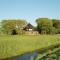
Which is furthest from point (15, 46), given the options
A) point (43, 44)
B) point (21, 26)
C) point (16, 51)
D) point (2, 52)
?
point (21, 26)

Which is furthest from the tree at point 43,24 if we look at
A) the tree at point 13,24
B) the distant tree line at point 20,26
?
the tree at point 13,24

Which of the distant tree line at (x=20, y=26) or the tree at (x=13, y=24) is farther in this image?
the tree at (x=13, y=24)

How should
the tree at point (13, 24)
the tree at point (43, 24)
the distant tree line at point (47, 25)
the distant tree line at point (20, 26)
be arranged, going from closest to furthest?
the distant tree line at point (20, 26) < the distant tree line at point (47, 25) < the tree at point (43, 24) < the tree at point (13, 24)

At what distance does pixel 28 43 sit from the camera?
42.4m

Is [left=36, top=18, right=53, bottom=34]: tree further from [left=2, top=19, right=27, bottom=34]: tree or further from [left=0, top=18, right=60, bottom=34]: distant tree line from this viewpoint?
[left=2, top=19, right=27, bottom=34]: tree

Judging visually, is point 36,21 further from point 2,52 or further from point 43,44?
point 2,52

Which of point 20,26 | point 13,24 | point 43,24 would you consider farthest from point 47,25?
point 13,24

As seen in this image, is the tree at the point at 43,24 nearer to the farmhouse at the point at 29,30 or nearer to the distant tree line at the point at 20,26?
the distant tree line at the point at 20,26

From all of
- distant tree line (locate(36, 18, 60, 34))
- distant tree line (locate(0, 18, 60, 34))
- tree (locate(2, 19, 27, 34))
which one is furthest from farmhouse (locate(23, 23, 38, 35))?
distant tree line (locate(36, 18, 60, 34))

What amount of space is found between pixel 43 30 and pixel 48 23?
16623 millimetres

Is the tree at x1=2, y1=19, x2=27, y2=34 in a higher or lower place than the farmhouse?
higher

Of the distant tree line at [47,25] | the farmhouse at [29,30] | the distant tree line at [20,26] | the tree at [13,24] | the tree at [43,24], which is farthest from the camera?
the tree at [13,24]

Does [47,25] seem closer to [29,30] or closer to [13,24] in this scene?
[29,30]

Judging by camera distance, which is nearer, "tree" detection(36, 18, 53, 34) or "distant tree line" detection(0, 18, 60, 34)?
"distant tree line" detection(0, 18, 60, 34)
